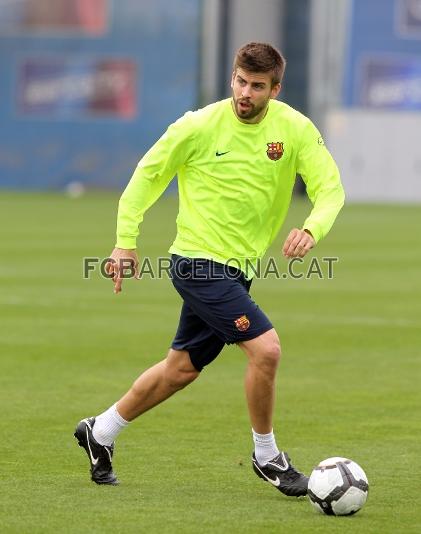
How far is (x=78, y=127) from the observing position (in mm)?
57219

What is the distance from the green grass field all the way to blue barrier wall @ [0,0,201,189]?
3437 cm

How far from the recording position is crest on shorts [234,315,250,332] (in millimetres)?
7555

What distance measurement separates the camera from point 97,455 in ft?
26.2

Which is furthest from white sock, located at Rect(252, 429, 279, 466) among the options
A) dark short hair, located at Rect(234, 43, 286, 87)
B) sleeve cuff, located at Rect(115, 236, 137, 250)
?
dark short hair, located at Rect(234, 43, 286, 87)

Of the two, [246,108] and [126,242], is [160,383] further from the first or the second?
[246,108]

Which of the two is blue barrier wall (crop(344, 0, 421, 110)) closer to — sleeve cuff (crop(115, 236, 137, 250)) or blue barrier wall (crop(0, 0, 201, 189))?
blue barrier wall (crop(0, 0, 201, 189))

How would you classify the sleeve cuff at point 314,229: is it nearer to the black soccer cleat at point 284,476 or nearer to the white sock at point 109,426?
the black soccer cleat at point 284,476

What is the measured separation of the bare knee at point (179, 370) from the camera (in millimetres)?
7902

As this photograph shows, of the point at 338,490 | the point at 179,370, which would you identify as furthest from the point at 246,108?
the point at 338,490

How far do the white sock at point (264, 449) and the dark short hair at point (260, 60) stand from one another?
1.90 meters

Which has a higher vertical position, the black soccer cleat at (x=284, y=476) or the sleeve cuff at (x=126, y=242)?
the sleeve cuff at (x=126, y=242)

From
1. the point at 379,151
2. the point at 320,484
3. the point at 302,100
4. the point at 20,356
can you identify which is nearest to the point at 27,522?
the point at 320,484

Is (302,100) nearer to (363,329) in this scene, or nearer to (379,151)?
(379,151)

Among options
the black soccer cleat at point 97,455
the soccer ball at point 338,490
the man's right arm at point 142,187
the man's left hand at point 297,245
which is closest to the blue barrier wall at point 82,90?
the black soccer cleat at point 97,455
